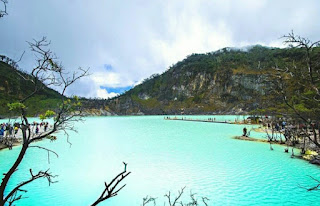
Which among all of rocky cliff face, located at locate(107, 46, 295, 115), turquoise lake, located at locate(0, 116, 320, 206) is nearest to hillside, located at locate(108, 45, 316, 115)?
rocky cliff face, located at locate(107, 46, 295, 115)

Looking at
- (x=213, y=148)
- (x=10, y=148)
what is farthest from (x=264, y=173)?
(x=10, y=148)

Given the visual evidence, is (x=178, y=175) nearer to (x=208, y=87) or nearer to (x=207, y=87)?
(x=208, y=87)

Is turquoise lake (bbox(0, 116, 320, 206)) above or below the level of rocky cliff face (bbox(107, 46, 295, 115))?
below

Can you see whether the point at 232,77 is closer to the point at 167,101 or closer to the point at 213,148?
the point at 167,101

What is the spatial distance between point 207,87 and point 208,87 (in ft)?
2.62

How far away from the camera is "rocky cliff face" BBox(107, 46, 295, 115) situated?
350 ft

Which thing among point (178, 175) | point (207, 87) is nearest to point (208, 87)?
point (207, 87)

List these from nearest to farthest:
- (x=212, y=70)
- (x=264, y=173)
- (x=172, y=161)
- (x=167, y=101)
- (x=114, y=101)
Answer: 1. (x=264, y=173)
2. (x=172, y=161)
3. (x=212, y=70)
4. (x=167, y=101)
5. (x=114, y=101)

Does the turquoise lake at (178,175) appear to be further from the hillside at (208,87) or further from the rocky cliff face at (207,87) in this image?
the hillside at (208,87)

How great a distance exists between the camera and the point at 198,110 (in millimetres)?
114250

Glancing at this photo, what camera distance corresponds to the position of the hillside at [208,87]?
107m

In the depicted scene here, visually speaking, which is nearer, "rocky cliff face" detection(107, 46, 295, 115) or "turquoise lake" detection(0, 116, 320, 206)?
"turquoise lake" detection(0, 116, 320, 206)

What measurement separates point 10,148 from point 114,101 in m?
131

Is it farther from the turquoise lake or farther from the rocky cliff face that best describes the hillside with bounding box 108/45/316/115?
the turquoise lake
